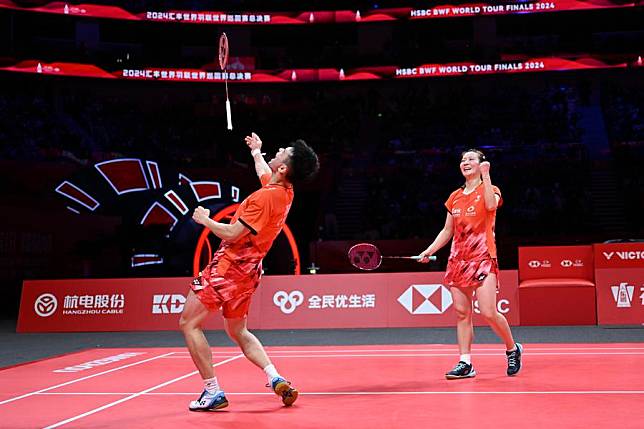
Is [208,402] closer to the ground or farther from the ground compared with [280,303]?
farther from the ground

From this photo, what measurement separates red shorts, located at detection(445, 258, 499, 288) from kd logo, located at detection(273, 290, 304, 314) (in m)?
6.31

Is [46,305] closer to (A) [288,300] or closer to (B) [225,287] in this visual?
(A) [288,300]

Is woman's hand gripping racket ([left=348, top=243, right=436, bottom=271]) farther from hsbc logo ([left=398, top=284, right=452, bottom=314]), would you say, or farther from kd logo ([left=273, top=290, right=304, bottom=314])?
kd logo ([left=273, top=290, right=304, bottom=314])

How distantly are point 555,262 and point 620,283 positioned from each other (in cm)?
110

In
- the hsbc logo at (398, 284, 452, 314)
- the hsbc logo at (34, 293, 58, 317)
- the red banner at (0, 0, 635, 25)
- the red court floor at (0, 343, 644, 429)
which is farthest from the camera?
the red banner at (0, 0, 635, 25)

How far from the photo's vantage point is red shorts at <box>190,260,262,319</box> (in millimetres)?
5363

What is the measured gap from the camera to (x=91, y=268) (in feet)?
65.7

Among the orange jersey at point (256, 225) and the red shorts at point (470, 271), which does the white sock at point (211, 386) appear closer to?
the orange jersey at point (256, 225)

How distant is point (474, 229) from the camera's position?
22.1ft

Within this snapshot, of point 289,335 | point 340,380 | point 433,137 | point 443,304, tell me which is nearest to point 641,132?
point 433,137

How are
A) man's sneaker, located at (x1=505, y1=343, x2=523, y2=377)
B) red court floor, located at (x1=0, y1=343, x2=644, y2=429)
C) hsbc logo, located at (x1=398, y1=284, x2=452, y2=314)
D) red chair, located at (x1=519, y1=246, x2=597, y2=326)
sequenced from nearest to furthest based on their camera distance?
red court floor, located at (x1=0, y1=343, x2=644, y2=429), man's sneaker, located at (x1=505, y1=343, x2=523, y2=377), red chair, located at (x1=519, y1=246, x2=597, y2=326), hsbc logo, located at (x1=398, y1=284, x2=452, y2=314)

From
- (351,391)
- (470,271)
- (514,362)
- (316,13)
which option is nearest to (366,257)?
(470,271)

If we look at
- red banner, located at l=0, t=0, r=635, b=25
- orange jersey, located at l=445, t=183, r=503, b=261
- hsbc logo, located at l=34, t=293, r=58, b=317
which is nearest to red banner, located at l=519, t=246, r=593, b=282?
orange jersey, located at l=445, t=183, r=503, b=261

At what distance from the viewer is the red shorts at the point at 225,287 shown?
5.36m
